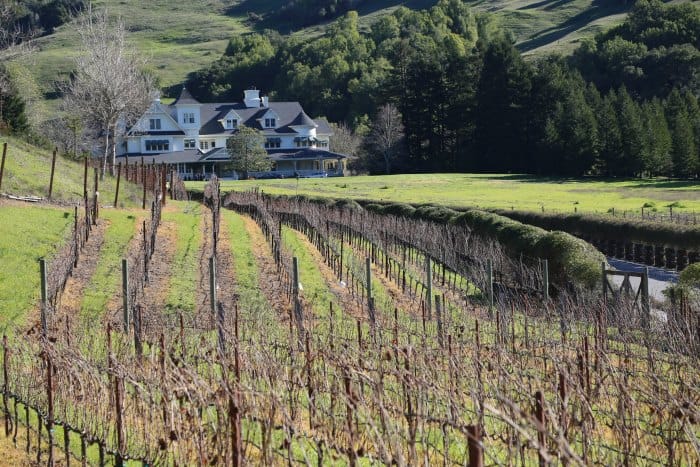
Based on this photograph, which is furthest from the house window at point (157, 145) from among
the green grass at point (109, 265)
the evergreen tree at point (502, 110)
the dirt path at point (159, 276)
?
the dirt path at point (159, 276)

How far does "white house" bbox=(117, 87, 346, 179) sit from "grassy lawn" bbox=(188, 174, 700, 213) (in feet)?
59.1

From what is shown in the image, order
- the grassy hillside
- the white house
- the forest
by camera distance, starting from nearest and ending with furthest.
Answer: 1. the forest
2. the white house
3. the grassy hillside

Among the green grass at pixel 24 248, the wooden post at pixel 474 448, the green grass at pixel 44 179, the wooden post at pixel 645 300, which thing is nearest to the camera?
the wooden post at pixel 474 448

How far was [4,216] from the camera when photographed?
894 inches

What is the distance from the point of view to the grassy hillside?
139250 mm

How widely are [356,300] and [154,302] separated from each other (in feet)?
13.3

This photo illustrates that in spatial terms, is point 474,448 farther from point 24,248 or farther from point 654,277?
point 654,277

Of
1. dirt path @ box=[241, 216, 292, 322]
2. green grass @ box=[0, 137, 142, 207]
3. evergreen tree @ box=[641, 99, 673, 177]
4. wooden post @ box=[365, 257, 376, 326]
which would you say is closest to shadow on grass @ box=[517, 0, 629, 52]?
evergreen tree @ box=[641, 99, 673, 177]

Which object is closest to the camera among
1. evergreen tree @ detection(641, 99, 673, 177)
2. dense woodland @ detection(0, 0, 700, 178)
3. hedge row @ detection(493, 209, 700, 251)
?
hedge row @ detection(493, 209, 700, 251)

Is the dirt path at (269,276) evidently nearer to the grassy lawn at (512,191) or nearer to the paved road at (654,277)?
the paved road at (654,277)

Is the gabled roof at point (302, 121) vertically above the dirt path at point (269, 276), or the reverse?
the gabled roof at point (302, 121)

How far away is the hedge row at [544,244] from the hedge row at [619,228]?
417 cm

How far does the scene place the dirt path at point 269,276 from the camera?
18375 mm

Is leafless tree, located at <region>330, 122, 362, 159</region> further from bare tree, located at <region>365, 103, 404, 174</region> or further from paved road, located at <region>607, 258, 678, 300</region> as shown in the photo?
paved road, located at <region>607, 258, 678, 300</region>
